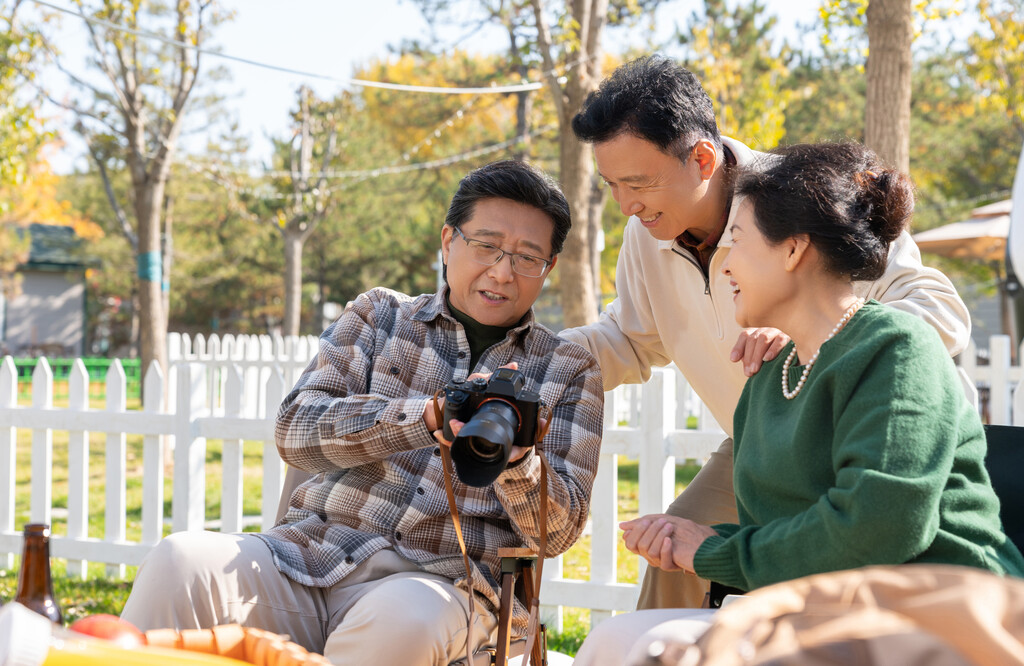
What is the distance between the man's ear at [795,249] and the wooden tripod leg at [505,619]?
940mm

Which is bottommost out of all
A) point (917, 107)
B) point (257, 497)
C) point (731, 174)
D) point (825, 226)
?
point (257, 497)

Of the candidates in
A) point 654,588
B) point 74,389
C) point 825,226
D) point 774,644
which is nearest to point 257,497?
point 74,389

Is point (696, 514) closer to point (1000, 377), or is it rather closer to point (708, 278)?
point (708, 278)

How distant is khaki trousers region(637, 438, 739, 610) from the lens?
2.68 m

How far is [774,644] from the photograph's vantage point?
2.97ft

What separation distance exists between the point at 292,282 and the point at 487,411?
51.5ft

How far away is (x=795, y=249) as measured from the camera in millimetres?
1845

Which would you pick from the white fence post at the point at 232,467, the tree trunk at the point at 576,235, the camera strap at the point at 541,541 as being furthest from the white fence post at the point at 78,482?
the camera strap at the point at 541,541

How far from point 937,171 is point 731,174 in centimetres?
2071

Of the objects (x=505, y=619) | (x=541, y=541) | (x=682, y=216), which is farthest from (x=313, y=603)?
(x=682, y=216)

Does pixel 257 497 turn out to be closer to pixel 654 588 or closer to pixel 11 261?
pixel 654 588

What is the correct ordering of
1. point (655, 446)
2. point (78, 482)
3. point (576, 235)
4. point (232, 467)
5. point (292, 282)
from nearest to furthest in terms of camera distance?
point (655, 446) < point (232, 467) < point (78, 482) < point (576, 235) < point (292, 282)

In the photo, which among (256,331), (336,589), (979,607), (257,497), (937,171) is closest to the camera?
(979,607)

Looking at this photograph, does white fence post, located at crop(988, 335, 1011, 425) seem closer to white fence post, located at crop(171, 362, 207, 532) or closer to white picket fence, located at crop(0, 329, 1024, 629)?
white picket fence, located at crop(0, 329, 1024, 629)
